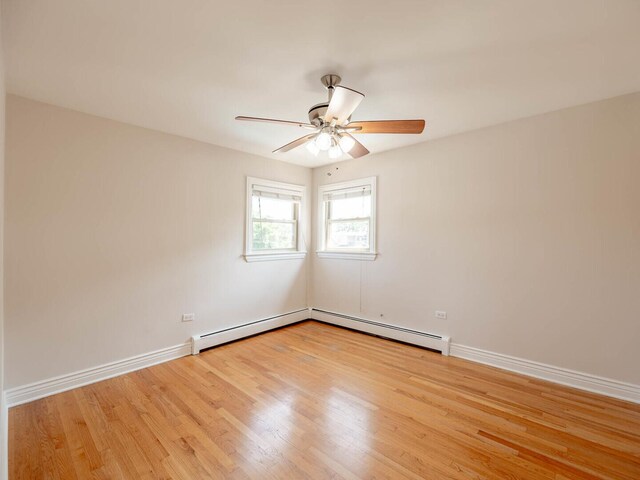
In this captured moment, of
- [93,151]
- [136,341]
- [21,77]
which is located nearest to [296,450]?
[136,341]

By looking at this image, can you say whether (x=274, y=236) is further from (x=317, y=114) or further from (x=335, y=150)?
(x=317, y=114)

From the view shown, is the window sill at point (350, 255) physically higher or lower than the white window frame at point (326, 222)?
lower

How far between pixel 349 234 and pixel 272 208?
1253 mm

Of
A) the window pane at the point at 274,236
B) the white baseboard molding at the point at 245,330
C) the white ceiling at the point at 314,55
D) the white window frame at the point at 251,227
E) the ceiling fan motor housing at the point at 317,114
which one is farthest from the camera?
the window pane at the point at 274,236

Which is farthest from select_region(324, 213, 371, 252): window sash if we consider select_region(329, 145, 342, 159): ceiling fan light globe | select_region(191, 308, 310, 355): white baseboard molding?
select_region(329, 145, 342, 159): ceiling fan light globe

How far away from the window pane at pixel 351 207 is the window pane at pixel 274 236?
0.72 meters

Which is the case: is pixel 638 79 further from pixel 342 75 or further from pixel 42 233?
pixel 42 233

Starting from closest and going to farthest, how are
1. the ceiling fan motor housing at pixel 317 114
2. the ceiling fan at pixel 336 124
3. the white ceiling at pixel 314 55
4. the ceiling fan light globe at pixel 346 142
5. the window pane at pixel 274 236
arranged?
the white ceiling at pixel 314 55
the ceiling fan at pixel 336 124
the ceiling fan motor housing at pixel 317 114
the ceiling fan light globe at pixel 346 142
the window pane at pixel 274 236

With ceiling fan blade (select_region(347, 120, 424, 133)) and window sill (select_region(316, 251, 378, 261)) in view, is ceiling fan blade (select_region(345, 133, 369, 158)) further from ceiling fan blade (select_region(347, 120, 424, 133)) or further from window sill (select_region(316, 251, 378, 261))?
window sill (select_region(316, 251, 378, 261))

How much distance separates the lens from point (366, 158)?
4.17m

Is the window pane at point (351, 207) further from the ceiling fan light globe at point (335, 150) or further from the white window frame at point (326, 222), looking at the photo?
the ceiling fan light globe at point (335, 150)

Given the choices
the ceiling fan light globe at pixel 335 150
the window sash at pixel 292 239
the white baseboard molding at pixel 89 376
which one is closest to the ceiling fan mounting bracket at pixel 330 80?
the ceiling fan light globe at pixel 335 150

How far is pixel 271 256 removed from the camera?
4312mm

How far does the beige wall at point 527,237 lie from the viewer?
2.47 metres
